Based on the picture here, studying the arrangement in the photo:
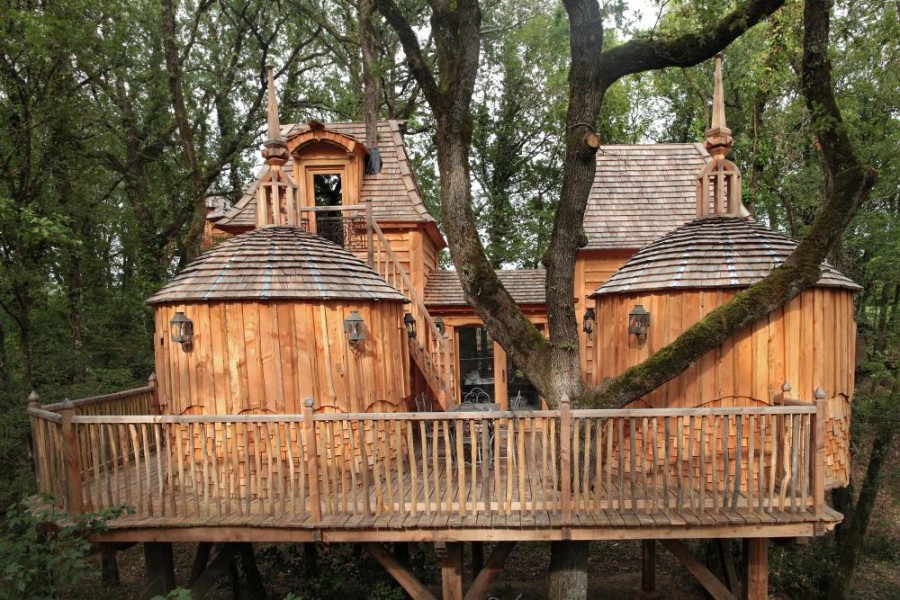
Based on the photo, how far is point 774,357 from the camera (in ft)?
19.2

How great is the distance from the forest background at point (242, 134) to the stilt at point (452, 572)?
7264 millimetres

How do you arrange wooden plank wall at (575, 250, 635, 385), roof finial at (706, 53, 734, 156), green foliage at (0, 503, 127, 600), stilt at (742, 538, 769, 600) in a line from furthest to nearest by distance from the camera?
wooden plank wall at (575, 250, 635, 385) → roof finial at (706, 53, 734, 156) → stilt at (742, 538, 769, 600) → green foliage at (0, 503, 127, 600)

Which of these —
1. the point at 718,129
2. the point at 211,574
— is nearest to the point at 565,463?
the point at 211,574

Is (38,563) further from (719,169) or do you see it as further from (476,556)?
(719,169)

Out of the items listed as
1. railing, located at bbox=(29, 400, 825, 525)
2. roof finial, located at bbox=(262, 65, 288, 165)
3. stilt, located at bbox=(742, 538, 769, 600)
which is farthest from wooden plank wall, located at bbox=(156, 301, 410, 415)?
stilt, located at bbox=(742, 538, 769, 600)

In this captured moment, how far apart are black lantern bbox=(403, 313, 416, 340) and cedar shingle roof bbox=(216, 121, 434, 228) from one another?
10.2 ft

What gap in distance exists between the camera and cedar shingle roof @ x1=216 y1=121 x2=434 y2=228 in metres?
10.5

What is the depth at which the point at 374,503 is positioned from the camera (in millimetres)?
5355

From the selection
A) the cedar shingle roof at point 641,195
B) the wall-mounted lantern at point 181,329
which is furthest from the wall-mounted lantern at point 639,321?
the wall-mounted lantern at point 181,329

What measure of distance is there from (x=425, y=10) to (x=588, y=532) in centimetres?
1766

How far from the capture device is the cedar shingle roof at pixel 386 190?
34.6ft

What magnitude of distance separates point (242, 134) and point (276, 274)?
35.9 ft

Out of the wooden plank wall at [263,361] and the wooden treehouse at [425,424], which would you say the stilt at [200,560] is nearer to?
the wooden treehouse at [425,424]

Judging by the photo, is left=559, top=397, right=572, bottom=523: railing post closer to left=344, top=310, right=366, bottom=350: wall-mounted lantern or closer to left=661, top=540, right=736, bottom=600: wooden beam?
left=661, top=540, right=736, bottom=600: wooden beam
